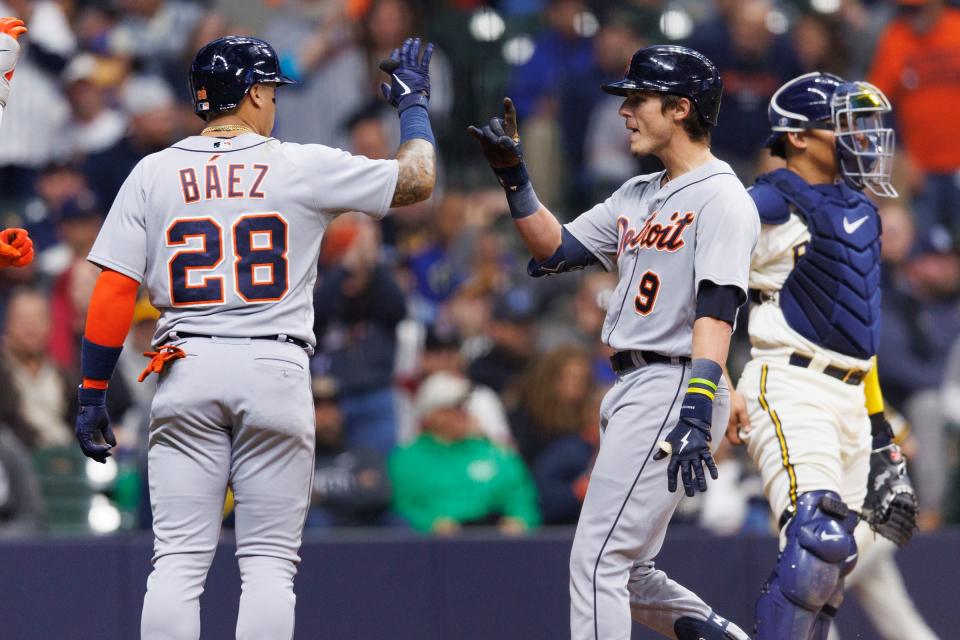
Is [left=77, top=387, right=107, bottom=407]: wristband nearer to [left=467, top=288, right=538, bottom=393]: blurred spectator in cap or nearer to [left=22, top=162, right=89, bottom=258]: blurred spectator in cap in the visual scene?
[left=467, top=288, right=538, bottom=393]: blurred spectator in cap

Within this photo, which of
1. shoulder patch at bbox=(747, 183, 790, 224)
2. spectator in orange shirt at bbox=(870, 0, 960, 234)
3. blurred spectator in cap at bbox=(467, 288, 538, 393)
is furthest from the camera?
spectator in orange shirt at bbox=(870, 0, 960, 234)

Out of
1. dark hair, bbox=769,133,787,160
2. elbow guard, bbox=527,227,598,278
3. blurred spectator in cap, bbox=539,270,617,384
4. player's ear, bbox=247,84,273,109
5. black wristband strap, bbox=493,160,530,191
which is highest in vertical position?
player's ear, bbox=247,84,273,109

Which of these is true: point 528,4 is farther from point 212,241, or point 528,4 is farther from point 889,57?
point 212,241

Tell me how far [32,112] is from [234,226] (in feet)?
18.4

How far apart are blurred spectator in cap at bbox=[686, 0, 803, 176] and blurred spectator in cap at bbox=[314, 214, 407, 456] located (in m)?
2.61

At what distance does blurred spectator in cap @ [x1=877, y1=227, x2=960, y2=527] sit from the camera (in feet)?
26.8

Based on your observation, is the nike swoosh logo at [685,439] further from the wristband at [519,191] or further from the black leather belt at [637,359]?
the wristband at [519,191]

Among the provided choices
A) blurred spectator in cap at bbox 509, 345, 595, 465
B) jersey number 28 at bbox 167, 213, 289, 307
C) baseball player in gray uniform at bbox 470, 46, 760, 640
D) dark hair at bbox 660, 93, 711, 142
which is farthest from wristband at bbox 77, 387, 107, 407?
blurred spectator in cap at bbox 509, 345, 595, 465

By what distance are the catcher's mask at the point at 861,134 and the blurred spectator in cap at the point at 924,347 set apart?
9.01 feet

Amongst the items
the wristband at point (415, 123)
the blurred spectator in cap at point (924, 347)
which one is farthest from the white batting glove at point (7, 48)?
the blurred spectator in cap at point (924, 347)

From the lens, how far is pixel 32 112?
978 centimetres

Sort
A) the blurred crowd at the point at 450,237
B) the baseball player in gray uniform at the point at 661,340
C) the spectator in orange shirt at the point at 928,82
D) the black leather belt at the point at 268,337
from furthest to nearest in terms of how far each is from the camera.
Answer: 1. the spectator in orange shirt at the point at 928,82
2. the blurred crowd at the point at 450,237
3. the black leather belt at the point at 268,337
4. the baseball player in gray uniform at the point at 661,340

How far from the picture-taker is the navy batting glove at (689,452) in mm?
4480

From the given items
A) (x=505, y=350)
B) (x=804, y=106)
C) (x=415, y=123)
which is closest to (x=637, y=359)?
(x=415, y=123)
